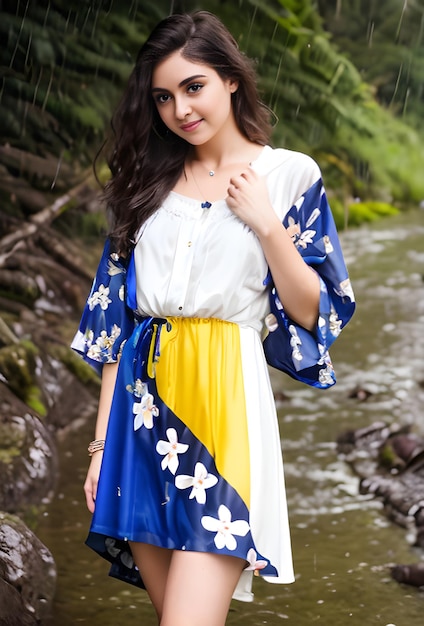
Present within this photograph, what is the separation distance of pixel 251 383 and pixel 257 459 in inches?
5.5

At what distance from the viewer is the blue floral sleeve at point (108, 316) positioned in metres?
2.04

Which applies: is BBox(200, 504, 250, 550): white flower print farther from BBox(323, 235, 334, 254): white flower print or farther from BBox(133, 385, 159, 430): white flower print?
BBox(323, 235, 334, 254): white flower print

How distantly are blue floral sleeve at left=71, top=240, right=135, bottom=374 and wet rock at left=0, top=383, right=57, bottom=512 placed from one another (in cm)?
177

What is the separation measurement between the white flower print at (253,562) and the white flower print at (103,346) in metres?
0.49

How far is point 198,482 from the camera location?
182 cm

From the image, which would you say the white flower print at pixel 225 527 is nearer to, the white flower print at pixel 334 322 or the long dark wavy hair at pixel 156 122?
the white flower print at pixel 334 322

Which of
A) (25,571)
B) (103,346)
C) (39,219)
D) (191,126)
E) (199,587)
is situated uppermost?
(191,126)

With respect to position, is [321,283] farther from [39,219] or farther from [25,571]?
[39,219]

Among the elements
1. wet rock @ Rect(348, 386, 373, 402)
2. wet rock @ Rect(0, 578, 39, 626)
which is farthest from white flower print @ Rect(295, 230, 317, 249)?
wet rock @ Rect(348, 386, 373, 402)

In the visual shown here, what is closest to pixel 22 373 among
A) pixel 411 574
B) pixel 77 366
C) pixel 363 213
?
pixel 77 366

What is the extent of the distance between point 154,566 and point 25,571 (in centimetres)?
116

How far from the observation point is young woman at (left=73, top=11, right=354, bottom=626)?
181 cm

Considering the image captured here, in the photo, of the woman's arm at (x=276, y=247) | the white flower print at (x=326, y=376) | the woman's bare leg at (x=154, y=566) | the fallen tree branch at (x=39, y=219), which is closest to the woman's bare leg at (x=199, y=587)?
the woman's bare leg at (x=154, y=566)

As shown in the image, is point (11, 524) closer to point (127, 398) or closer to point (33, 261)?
point (127, 398)
